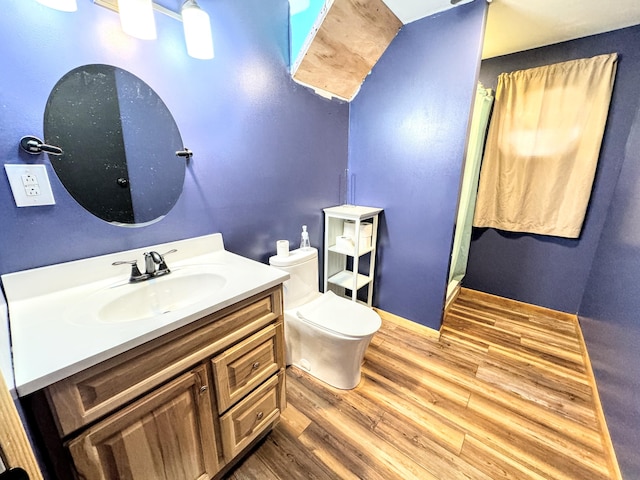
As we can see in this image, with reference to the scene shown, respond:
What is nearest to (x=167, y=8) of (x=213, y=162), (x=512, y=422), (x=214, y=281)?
(x=213, y=162)

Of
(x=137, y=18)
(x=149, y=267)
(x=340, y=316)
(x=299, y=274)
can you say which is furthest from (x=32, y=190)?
(x=340, y=316)

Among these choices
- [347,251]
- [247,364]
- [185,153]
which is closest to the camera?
[247,364]

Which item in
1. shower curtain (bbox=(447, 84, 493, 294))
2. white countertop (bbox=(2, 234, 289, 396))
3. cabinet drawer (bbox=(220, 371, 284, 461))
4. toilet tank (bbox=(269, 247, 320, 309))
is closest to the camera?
white countertop (bbox=(2, 234, 289, 396))

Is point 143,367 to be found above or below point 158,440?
above

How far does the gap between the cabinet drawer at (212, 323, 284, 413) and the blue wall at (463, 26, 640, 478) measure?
1.47m

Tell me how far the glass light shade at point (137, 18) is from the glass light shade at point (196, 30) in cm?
13

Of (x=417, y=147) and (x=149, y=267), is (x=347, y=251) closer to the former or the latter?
(x=417, y=147)

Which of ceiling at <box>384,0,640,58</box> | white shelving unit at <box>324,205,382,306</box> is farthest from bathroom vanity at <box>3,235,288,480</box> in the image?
ceiling at <box>384,0,640,58</box>

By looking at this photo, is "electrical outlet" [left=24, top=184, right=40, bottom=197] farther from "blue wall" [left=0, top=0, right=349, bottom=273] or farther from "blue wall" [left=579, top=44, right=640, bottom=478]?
"blue wall" [left=579, top=44, right=640, bottom=478]

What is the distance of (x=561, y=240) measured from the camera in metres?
2.22

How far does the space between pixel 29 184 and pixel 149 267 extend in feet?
1.46

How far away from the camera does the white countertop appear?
61 centimetres

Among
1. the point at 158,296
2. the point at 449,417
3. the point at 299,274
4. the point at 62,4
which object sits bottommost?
the point at 449,417

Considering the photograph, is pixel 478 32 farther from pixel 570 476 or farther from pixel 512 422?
pixel 570 476
